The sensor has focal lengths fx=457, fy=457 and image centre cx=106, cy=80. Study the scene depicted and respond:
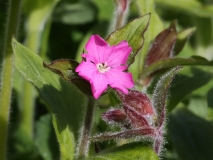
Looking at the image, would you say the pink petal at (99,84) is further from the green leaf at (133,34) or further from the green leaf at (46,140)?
the green leaf at (46,140)

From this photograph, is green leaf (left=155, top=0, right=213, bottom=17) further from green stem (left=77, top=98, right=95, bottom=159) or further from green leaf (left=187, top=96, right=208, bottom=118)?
green stem (left=77, top=98, right=95, bottom=159)

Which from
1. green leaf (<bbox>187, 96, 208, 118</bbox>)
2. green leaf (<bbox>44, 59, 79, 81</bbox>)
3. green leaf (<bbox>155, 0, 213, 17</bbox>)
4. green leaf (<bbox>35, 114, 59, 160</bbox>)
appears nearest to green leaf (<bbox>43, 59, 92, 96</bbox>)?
green leaf (<bbox>44, 59, 79, 81</bbox>)

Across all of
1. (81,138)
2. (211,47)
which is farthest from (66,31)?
(81,138)

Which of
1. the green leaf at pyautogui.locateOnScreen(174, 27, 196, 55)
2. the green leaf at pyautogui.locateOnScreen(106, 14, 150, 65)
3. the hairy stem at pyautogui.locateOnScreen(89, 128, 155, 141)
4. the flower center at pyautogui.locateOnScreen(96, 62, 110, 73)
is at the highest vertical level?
the green leaf at pyautogui.locateOnScreen(174, 27, 196, 55)

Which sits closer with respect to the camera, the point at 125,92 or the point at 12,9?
the point at 125,92


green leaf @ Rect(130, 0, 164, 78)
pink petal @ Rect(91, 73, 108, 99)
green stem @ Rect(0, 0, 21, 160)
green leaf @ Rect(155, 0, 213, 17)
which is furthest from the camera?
green leaf @ Rect(155, 0, 213, 17)

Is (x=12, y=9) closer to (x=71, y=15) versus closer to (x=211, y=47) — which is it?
(x=71, y=15)
